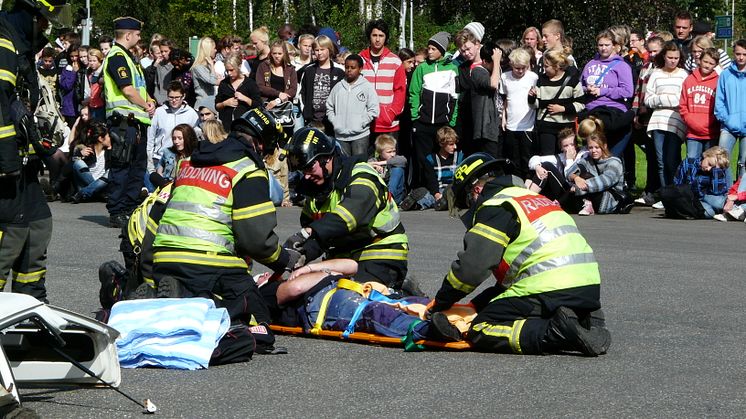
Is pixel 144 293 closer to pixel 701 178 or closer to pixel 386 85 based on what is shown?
pixel 701 178

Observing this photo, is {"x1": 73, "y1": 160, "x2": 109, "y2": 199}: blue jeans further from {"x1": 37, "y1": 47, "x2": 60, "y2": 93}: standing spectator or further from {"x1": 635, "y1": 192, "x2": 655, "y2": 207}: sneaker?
{"x1": 635, "y1": 192, "x2": 655, "y2": 207}: sneaker

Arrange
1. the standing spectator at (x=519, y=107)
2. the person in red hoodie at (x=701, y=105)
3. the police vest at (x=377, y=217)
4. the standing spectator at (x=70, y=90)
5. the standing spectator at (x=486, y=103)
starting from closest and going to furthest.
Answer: the police vest at (x=377, y=217), the person in red hoodie at (x=701, y=105), the standing spectator at (x=519, y=107), the standing spectator at (x=486, y=103), the standing spectator at (x=70, y=90)

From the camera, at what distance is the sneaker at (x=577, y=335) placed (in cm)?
754

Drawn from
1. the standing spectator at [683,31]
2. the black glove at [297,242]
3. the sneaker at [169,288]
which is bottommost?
the sneaker at [169,288]

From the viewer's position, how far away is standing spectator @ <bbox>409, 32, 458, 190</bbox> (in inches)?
659

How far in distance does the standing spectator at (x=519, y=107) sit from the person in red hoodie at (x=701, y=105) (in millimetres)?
1962

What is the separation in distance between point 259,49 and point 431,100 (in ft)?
9.76

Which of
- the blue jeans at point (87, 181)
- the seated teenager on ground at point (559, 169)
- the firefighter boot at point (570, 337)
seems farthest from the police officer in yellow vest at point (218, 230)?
the blue jeans at point (87, 181)

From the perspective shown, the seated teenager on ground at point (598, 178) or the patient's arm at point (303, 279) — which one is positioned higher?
the patient's arm at point (303, 279)

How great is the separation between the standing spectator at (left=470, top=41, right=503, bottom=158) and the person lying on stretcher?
25.0 feet

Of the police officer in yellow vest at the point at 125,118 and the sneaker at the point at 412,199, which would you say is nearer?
the police officer in yellow vest at the point at 125,118

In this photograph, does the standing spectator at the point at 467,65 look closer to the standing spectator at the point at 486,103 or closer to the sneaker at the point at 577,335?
the standing spectator at the point at 486,103

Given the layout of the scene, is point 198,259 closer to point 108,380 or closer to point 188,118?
point 108,380

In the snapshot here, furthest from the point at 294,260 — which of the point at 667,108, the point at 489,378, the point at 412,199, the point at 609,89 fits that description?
the point at 667,108
